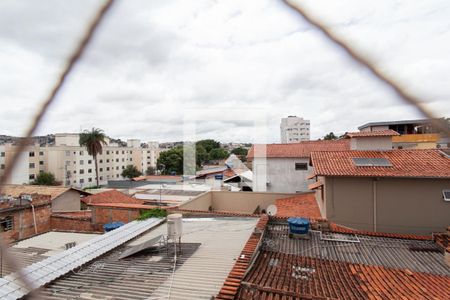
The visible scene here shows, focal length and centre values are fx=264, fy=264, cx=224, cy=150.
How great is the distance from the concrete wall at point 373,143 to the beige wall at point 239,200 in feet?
13.1

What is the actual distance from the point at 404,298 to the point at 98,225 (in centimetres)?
998

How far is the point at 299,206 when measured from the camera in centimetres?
1117

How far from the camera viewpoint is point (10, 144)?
2.10 feet

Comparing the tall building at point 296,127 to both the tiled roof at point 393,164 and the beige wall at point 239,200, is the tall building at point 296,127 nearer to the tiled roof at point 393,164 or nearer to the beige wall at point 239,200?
the beige wall at point 239,200

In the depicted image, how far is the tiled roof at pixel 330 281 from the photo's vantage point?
11.0 feet

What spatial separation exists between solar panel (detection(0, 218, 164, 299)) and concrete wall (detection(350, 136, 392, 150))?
Result: 8.60m

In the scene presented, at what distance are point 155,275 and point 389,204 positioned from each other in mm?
7289

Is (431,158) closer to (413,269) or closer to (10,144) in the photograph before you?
(413,269)

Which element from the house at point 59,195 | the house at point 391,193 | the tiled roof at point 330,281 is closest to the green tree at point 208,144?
the house at point 59,195

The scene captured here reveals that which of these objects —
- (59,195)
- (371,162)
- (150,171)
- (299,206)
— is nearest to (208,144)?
(150,171)

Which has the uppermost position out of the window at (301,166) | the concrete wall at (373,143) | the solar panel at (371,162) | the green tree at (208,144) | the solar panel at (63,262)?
the green tree at (208,144)

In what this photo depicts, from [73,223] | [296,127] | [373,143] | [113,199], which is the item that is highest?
[296,127]

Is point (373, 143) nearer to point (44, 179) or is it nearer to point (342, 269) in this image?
point (342, 269)

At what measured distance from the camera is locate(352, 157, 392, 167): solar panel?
8465 mm
